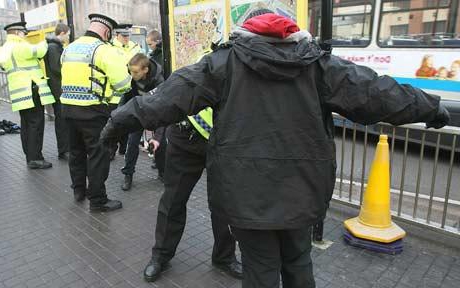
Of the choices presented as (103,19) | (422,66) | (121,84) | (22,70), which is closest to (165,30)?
(103,19)

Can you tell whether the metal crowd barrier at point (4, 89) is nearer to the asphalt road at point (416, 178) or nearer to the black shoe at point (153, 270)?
the asphalt road at point (416, 178)

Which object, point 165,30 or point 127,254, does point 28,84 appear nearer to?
point 165,30

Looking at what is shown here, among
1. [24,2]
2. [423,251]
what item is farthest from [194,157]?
[24,2]

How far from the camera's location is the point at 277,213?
195 cm

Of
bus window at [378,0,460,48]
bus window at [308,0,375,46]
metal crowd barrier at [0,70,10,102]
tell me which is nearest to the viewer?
bus window at [378,0,460,48]

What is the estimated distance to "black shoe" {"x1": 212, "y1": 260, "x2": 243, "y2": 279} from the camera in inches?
124

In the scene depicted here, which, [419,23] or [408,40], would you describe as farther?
[408,40]

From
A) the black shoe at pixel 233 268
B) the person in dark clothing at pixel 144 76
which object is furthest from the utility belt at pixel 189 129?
the black shoe at pixel 233 268

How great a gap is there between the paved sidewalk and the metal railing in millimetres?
438

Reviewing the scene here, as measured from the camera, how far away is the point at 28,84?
6.01 meters

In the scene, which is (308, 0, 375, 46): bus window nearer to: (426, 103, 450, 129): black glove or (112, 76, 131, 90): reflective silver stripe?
(112, 76, 131, 90): reflective silver stripe

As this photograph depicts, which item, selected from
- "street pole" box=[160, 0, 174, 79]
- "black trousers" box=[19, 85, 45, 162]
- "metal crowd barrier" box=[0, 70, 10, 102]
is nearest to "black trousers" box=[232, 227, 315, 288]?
"street pole" box=[160, 0, 174, 79]

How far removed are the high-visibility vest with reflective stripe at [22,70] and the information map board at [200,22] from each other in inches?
87.3

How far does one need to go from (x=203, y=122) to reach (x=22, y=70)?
441cm
